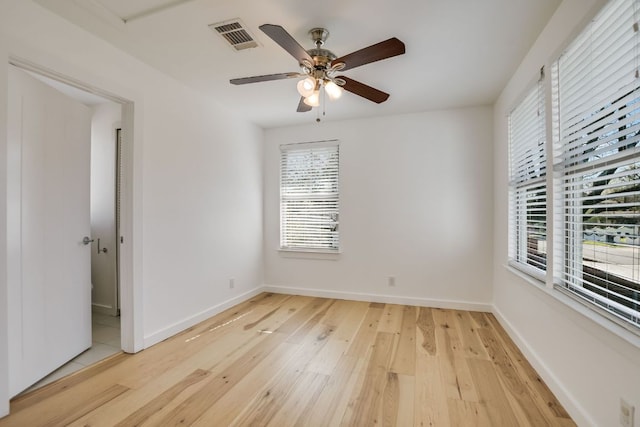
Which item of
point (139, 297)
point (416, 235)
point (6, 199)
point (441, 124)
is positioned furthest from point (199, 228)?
point (441, 124)

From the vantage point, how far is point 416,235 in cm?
380

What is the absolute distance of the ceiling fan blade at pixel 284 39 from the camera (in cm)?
158

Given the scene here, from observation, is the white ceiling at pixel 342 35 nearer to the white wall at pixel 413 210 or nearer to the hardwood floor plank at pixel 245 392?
the white wall at pixel 413 210

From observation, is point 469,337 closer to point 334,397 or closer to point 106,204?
point 334,397

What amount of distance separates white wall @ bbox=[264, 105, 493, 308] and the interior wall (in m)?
2.32

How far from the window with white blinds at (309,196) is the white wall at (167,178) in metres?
0.59

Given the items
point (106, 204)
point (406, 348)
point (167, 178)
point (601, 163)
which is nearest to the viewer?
point (601, 163)

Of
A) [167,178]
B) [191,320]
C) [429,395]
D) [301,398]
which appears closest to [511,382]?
[429,395]

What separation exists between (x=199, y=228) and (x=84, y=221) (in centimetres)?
100

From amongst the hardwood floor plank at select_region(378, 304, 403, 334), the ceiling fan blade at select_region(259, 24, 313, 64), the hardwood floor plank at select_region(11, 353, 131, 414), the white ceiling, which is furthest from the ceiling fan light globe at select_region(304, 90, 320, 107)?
the hardwood floor plank at select_region(11, 353, 131, 414)

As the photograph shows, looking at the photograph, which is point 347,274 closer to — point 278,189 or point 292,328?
point 292,328

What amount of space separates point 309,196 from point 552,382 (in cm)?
323

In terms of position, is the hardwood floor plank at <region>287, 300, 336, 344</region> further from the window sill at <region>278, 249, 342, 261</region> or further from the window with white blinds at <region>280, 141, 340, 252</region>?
the window with white blinds at <region>280, 141, 340, 252</region>

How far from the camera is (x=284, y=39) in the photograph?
1.68 metres
